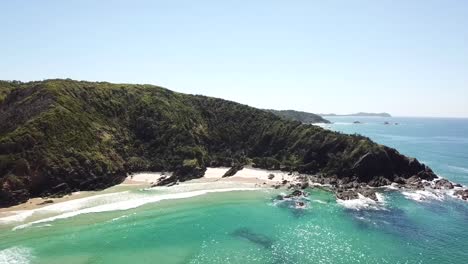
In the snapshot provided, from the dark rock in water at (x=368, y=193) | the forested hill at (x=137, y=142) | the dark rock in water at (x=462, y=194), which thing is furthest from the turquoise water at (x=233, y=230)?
the forested hill at (x=137, y=142)

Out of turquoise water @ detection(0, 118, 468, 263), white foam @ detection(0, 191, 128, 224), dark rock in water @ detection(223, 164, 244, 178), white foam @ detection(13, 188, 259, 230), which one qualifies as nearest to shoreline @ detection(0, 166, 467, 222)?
dark rock in water @ detection(223, 164, 244, 178)

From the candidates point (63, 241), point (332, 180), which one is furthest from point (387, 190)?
point (63, 241)

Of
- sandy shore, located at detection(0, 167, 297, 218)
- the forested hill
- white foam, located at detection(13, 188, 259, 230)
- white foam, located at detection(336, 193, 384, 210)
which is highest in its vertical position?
the forested hill

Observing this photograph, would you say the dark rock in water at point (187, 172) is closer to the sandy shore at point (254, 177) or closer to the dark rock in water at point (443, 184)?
the sandy shore at point (254, 177)

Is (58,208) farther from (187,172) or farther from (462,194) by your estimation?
(462,194)

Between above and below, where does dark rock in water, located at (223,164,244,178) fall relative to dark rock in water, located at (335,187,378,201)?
above

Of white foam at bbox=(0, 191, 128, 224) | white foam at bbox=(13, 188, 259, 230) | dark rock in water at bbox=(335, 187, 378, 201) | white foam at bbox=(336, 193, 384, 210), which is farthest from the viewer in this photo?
dark rock in water at bbox=(335, 187, 378, 201)

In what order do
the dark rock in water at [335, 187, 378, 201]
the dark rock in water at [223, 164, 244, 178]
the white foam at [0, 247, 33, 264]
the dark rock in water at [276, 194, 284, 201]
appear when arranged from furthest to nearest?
the dark rock in water at [223, 164, 244, 178] < the dark rock in water at [276, 194, 284, 201] < the dark rock in water at [335, 187, 378, 201] < the white foam at [0, 247, 33, 264]

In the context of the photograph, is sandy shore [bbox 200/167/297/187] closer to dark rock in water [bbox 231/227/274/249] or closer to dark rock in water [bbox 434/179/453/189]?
dark rock in water [bbox 231/227/274/249]
